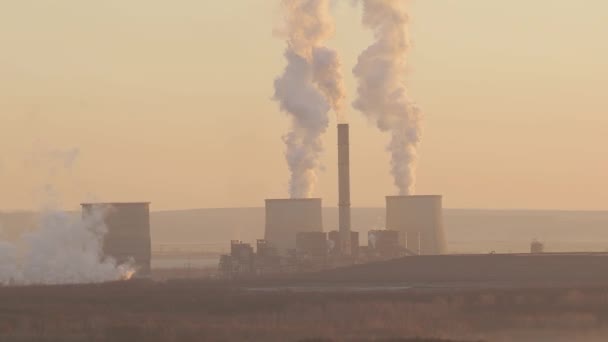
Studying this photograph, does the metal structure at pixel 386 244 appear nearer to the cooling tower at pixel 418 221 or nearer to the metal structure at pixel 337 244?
the cooling tower at pixel 418 221

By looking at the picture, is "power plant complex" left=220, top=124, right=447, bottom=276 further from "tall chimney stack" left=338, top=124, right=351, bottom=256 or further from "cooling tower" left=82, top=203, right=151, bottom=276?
"cooling tower" left=82, top=203, right=151, bottom=276

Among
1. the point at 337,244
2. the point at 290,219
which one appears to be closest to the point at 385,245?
the point at 337,244

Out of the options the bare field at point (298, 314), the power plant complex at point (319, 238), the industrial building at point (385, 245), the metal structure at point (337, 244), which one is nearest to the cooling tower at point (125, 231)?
the power plant complex at point (319, 238)

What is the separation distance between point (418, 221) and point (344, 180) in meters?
9.81

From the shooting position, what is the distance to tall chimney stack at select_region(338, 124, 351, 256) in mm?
134500

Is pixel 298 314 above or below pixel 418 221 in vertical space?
below

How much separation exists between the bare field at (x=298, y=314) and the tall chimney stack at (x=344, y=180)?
36.7 m

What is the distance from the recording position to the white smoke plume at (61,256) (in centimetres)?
11762

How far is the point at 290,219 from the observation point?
126812 mm

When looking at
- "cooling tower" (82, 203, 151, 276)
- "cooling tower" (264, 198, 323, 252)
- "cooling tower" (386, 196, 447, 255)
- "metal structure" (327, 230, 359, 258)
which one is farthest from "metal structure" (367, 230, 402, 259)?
"cooling tower" (82, 203, 151, 276)

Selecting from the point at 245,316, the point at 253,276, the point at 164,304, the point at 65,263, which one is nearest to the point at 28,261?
the point at 65,263

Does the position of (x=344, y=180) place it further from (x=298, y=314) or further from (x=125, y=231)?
(x=298, y=314)

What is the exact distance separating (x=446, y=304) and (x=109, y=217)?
170 ft

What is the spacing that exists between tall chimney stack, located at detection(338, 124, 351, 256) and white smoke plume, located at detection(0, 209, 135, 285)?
20751mm
